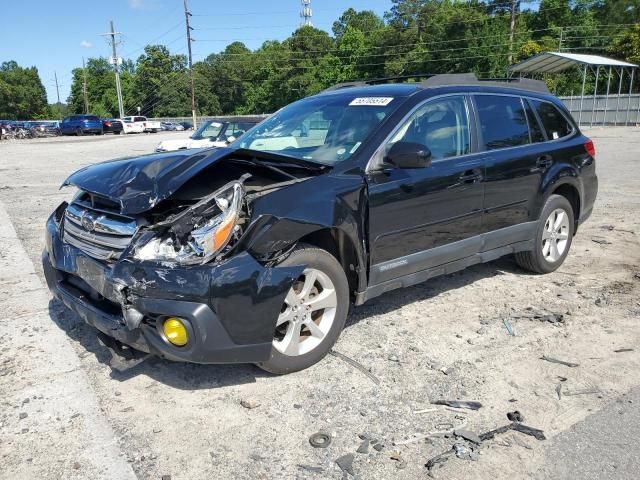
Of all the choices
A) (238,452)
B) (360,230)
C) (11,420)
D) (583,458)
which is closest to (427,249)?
(360,230)

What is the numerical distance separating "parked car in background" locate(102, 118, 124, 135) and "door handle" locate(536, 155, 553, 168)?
51.2m

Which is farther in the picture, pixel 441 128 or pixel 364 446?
pixel 441 128

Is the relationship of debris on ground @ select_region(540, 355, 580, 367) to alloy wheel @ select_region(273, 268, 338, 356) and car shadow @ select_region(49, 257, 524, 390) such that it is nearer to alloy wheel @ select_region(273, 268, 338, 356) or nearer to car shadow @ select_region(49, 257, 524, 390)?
car shadow @ select_region(49, 257, 524, 390)

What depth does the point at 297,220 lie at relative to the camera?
126 inches

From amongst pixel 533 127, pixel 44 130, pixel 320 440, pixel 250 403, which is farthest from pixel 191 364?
pixel 44 130

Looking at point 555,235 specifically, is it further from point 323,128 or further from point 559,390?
point 323,128

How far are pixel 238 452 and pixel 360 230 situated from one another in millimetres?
1607

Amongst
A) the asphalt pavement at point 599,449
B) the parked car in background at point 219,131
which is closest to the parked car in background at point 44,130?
the parked car in background at point 219,131

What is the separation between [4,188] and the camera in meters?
12.4

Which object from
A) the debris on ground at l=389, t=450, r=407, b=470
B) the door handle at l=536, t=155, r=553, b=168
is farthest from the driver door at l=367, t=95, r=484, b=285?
the debris on ground at l=389, t=450, r=407, b=470

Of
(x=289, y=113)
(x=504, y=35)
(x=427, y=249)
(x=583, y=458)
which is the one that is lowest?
(x=583, y=458)

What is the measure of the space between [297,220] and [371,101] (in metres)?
1.52

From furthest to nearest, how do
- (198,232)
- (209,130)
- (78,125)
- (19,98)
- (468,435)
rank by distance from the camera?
(19,98) < (78,125) < (209,130) < (198,232) < (468,435)

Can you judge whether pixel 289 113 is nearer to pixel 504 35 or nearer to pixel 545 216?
pixel 545 216
